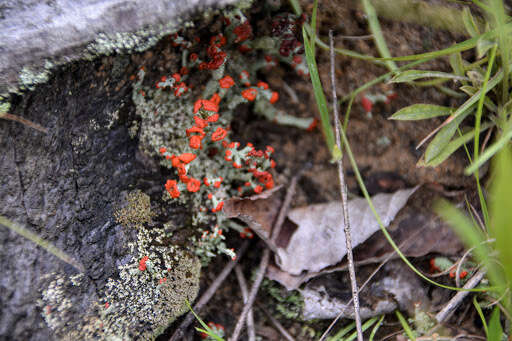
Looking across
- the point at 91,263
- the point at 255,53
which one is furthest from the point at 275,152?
the point at 91,263

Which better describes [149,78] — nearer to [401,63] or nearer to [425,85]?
[401,63]

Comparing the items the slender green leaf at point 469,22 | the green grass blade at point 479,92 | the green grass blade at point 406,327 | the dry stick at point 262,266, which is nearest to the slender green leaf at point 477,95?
the green grass blade at point 479,92

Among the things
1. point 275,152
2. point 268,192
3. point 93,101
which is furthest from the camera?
point 275,152

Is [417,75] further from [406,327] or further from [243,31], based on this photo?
[406,327]

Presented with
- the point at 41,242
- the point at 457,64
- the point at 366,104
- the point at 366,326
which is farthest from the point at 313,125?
the point at 41,242

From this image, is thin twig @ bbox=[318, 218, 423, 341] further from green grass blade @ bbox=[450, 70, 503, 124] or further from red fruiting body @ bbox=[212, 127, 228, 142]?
red fruiting body @ bbox=[212, 127, 228, 142]

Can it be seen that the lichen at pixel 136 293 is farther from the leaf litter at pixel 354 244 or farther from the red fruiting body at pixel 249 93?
the red fruiting body at pixel 249 93
